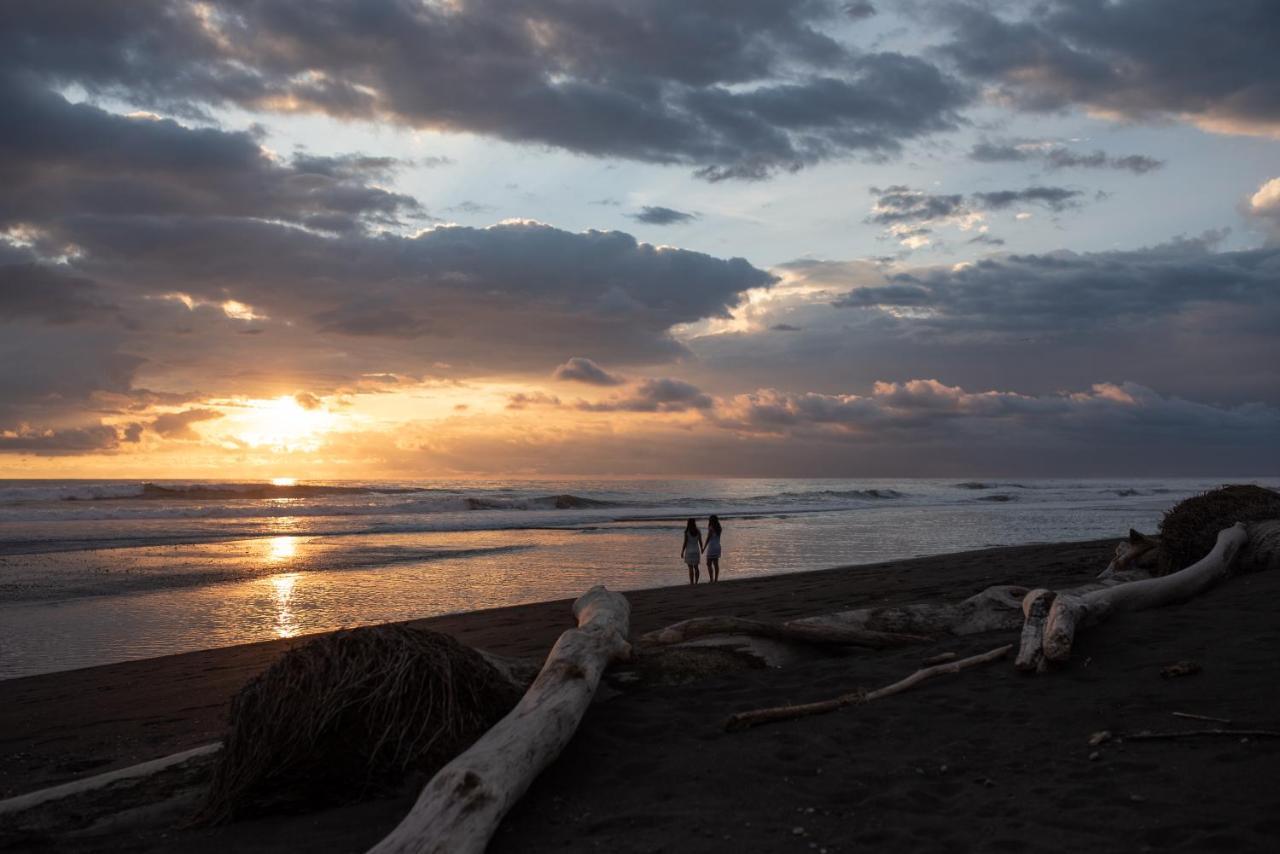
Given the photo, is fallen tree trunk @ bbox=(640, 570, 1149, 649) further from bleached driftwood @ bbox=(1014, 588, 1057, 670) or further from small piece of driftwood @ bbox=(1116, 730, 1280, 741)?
small piece of driftwood @ bbox=(1116, 730, 1280, 741)

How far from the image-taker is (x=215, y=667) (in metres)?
9.92

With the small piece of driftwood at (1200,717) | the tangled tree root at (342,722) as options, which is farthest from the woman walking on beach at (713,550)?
the small piece of driftwood at (1200,717)

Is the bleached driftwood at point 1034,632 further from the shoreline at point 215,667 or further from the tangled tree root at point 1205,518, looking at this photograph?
the tangled tree root at point 1205,518

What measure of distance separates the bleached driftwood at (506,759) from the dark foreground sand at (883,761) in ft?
0.77

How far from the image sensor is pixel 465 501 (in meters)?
59.8

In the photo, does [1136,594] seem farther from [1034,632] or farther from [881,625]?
[881,625]

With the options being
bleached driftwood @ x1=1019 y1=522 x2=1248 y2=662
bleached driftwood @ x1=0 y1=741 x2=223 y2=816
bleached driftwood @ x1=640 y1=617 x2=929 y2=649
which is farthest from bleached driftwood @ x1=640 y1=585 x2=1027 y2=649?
bleached driftwood @ x1=0 y1=741 x2=223 y2=816

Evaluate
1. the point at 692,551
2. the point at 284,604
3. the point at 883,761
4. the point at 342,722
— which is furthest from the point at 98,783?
the point at 692,551

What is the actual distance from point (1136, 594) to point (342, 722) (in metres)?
7.05

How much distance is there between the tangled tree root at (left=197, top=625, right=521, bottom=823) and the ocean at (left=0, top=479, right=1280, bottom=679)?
7102 millimetres

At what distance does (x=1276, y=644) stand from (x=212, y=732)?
27.9ft

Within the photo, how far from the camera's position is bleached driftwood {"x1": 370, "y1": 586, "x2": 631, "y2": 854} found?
13.0ft

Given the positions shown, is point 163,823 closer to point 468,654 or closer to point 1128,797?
point 468,654

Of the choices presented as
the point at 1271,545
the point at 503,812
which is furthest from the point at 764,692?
the point at 1271,545
